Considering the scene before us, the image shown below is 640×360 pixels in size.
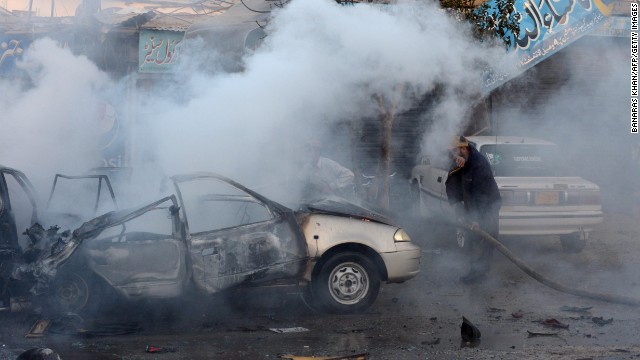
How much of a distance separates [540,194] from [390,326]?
4.08 m

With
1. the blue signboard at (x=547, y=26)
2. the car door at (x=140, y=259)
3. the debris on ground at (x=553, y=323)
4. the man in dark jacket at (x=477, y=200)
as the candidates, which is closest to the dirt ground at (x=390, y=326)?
the debris on ground at (x=553, y=323)

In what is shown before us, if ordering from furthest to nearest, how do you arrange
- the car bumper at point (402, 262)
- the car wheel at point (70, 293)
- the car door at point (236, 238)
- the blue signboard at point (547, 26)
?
the blue signboard at point (547, 26) < the car bumper at point (402, 262) < the car door at point (236, 238) < the car wheel at point (70, 293)

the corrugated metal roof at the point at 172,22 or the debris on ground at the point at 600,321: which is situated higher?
the corrugated metal roof at the point at 172,22

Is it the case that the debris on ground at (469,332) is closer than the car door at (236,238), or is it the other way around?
the debris on ground at (469,332)

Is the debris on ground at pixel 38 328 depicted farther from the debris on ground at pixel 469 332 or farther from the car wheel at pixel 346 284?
the debris on ground at pixel 469 332

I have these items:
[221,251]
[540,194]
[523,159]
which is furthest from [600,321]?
[523,159]

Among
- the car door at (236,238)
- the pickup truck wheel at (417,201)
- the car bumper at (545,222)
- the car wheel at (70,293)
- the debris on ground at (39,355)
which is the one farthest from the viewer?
the pickup truck wheel at (417,201)

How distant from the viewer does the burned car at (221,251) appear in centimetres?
731

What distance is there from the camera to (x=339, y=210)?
8.22 metres

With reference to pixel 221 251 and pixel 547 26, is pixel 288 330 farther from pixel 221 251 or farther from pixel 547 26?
pixel 547 26

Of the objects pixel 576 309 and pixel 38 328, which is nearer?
pixel 38 328

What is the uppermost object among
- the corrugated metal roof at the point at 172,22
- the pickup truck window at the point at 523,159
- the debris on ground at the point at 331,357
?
the corrugated metal roof at the point at 172,22

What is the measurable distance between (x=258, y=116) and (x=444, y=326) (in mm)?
3331

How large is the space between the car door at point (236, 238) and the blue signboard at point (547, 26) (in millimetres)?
7339
